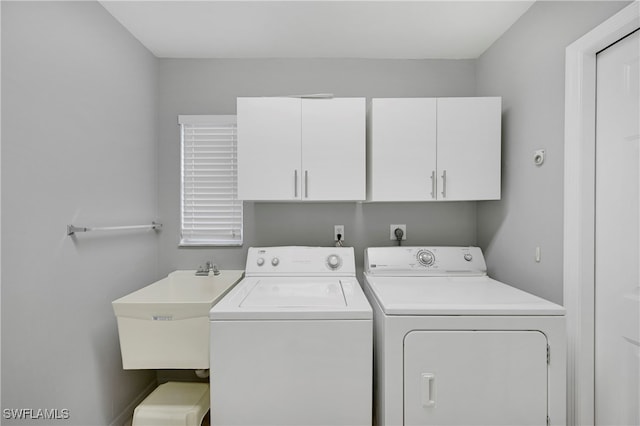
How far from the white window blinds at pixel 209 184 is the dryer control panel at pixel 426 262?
1055 mm

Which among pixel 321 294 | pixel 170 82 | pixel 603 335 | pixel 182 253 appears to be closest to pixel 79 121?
pixel 170 82

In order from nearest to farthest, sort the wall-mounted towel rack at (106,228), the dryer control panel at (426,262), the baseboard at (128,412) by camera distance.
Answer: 1. the wall-mounted towel rack at (106,228)
2. the baseboard at (128,412)
3. the dryer control panel at (426,262)

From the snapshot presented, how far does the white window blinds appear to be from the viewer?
2428 millimetres

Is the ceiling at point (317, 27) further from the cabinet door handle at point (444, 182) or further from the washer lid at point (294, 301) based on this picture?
the washer lid at point (294, 301)

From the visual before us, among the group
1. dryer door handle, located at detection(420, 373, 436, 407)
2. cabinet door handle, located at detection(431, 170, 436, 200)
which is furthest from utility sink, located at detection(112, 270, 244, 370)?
cabinet door handle, located at detection(431, 170, 436, 200)

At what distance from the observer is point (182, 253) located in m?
2.44

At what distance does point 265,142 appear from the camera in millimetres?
2014

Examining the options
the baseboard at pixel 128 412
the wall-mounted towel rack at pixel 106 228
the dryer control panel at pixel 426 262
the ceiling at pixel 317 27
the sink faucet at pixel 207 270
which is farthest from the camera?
the sink faucet at pixel 207 270

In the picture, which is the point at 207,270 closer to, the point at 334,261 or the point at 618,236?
the point at 334,261

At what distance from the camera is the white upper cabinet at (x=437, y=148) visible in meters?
1.99

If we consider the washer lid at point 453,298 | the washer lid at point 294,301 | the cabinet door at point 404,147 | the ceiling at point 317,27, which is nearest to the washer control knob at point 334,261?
the washer lid at point 294,301

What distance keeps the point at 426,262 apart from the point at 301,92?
1.52 m

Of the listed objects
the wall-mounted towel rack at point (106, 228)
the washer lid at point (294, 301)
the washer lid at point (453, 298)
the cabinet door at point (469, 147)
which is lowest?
the washer lid at point (294, 301)

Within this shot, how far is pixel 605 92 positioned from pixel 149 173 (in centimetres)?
266
